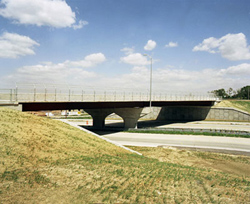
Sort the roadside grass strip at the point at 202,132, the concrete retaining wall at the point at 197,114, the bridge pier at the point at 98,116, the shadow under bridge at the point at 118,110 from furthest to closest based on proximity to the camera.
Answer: the concrete retaining wall at the point at 197,114
the bridge pier at the point at 98,116
the shadow under bridge at the point at 118,110
the roadside grass strip at the point at 202,132

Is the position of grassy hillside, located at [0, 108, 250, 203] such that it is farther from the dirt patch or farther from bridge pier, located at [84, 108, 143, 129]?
bridge pier, located at [84, 108, 143, 129]

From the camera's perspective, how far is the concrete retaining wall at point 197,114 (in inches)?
2345

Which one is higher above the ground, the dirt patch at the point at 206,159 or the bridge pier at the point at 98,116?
the bridge pier at the point at 98,116

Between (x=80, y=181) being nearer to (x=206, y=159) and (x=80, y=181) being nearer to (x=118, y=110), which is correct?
(x=206, y=159)

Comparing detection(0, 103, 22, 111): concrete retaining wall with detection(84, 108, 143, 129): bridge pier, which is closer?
detection(0, 103, 22, 111): concrete retaining wall

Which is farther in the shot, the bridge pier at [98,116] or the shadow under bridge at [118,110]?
the bridge pier at [98,116]

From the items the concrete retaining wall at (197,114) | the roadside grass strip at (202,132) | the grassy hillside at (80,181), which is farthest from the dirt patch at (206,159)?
the concrete retaining wall at (197,114)

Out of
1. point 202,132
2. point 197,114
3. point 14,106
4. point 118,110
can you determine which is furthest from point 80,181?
point 197,114

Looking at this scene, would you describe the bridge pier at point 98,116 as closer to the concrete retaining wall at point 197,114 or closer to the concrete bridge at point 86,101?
the concrete bridge at point 86,101

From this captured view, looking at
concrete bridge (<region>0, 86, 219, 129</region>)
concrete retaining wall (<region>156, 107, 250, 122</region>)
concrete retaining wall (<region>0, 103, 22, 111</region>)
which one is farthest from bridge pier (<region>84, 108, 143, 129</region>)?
concrete retaining wall (<region>156, 107, 250, 122</region>)

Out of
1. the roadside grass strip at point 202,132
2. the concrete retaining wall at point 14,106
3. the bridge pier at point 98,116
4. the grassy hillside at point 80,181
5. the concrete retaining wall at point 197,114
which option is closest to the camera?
the grassy hillside at point 80,181

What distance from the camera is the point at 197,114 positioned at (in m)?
63.2

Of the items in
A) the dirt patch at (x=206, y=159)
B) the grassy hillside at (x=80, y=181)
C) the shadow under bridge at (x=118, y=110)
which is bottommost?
the dirt patch at (x=206, y=159)

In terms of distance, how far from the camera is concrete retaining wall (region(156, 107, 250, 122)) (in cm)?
5956
